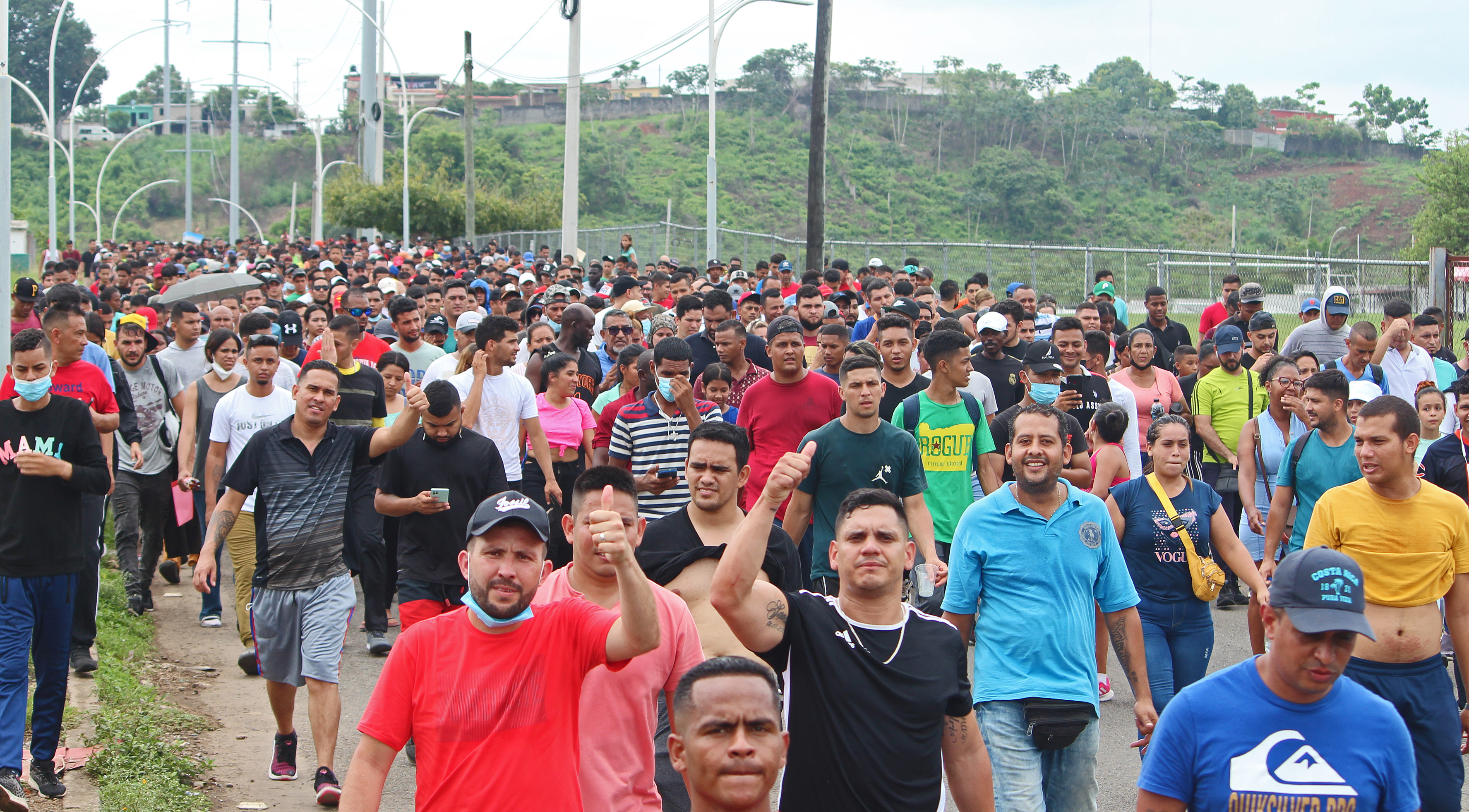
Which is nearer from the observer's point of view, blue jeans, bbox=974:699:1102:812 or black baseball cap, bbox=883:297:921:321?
blue jeans, bbox=974:699:1102:812

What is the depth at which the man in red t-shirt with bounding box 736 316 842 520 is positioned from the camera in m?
8.11

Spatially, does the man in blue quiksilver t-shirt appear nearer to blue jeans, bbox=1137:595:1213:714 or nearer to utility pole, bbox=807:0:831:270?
blue jeans, bbox=1137:595:1213:714

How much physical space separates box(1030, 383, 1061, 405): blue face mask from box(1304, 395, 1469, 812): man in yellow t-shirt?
3291 millimetres

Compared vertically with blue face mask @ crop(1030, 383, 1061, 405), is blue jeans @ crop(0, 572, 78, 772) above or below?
below

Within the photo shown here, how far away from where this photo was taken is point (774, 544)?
202 inches

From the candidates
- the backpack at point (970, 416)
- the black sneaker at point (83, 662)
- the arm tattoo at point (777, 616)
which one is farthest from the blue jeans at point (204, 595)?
the arm tattoo at point (777, 616)

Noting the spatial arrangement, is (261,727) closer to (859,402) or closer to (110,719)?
(110,719)

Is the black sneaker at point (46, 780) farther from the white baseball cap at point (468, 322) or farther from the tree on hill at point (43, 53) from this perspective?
the tree on hill at point (43, 53)

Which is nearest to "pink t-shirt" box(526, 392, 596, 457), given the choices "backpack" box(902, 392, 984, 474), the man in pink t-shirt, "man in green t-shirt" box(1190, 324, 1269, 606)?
"backpack" box(902, 392, 984, 474)

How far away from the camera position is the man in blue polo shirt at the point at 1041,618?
5008 millimetres

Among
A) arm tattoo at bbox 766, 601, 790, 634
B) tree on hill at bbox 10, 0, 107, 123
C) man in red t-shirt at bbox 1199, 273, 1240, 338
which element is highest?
tree on hill at bbox 10, 0, 107, 123

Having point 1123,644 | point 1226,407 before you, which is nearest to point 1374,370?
point 1226,407

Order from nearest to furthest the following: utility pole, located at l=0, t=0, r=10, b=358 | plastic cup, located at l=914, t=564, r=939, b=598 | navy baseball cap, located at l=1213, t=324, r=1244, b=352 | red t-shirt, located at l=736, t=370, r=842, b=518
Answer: plastic cup, located at l=914, t=564, r=939, b=598 < red t-shirt, located at l=736, t=370, r=842, b=518 < utility pole, located at l=0, t=0, r=10, b=358 < navy baseball cap, located at l=1213, t=324, r=1244, b=352

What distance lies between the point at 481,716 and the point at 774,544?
5.52ft
